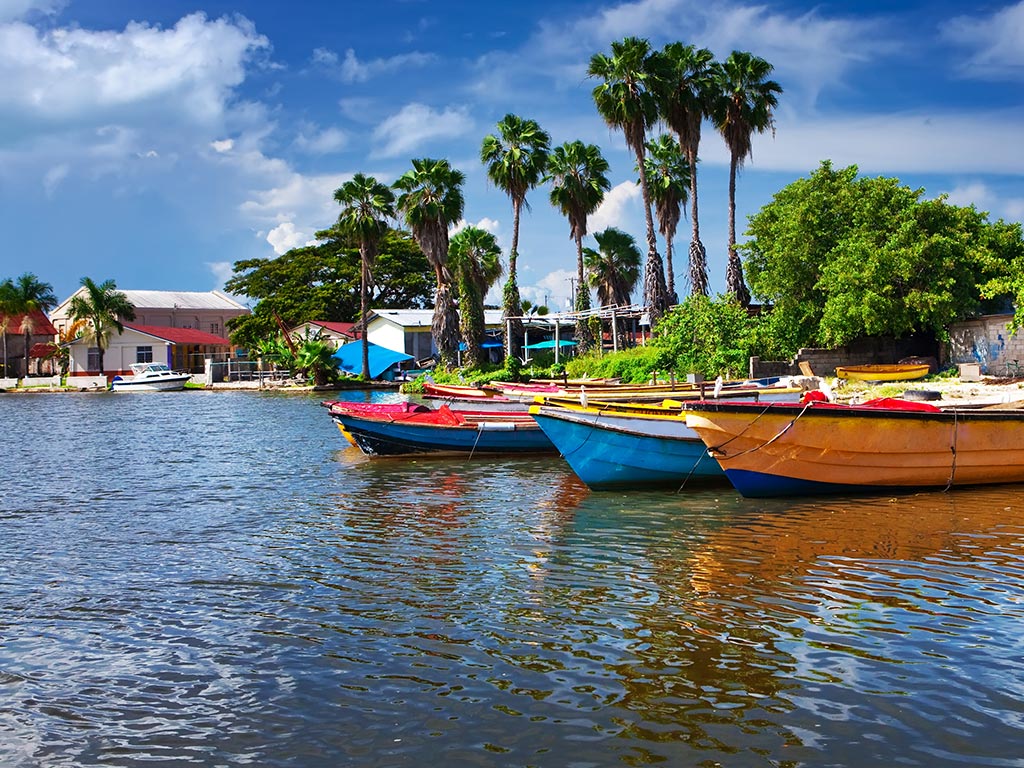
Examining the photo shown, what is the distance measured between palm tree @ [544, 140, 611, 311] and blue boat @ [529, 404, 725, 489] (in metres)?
41.9

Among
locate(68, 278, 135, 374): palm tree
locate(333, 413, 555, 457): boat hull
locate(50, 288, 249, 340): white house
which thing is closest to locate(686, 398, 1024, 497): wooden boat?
locate(333, 413, 555, 457): boat hull

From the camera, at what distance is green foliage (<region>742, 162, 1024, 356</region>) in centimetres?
3075

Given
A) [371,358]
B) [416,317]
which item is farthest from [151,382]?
[416,317]

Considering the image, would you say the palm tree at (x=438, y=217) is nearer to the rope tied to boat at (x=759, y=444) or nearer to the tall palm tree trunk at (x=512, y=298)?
the tall palm tree trunk at (x=512, y=298)

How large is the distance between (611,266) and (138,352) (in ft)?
145

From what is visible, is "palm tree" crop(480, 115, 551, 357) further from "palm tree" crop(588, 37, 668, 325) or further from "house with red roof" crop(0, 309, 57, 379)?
"house with red roof" crop(0, 309, 57, 379)

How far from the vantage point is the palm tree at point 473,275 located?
194 feet

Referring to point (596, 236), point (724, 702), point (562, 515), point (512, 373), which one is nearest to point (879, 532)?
point (562, 515)

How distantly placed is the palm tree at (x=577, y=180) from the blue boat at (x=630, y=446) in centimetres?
4193

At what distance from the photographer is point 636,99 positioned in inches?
1869

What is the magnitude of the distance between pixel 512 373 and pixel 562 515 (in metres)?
34.9

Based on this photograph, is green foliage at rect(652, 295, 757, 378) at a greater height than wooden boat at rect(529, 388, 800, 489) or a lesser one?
greater

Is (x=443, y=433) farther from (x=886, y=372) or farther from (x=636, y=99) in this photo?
(x=636, y=99)

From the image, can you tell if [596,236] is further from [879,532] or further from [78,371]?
[879,532]
